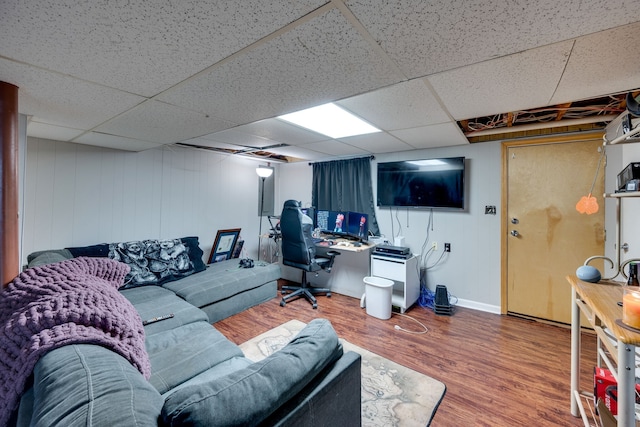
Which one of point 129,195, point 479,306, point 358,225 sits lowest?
point 479,306

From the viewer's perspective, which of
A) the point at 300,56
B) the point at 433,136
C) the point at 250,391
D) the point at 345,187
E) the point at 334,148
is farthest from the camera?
the point at 345,187

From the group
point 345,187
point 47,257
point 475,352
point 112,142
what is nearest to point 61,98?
point 112,142

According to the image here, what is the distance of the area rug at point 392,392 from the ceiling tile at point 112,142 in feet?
7.92

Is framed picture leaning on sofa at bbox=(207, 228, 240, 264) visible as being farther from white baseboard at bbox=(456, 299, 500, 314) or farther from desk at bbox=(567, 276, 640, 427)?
desk at bbox=(567, 276, 640, 427)

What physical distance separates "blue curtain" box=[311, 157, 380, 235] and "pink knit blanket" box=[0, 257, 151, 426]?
3.22 m

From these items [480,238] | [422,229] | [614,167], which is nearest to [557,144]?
[614,167]

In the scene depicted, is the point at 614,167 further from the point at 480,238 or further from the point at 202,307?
the point at 202,307

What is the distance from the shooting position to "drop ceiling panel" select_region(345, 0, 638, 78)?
851mm

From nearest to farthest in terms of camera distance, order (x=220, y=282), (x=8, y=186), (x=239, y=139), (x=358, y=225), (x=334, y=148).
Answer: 1. (x=8, y=186)
2. (x=220, y=282)
3. (x=239, y=139)
4. (x=334, y=148)
5. (x=358, y=225)

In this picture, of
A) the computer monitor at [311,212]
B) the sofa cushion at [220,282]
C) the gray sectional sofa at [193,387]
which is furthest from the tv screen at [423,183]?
the gray sectional sofa at [193,387]

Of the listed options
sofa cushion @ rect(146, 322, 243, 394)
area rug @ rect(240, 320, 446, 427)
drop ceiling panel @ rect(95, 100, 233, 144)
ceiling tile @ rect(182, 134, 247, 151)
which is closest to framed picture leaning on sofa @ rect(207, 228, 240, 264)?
ceiling tile @ rect(182, 134, 247, 151)

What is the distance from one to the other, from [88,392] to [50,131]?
278 cm

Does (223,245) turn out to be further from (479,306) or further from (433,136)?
(479,306)

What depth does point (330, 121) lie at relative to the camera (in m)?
2.43
